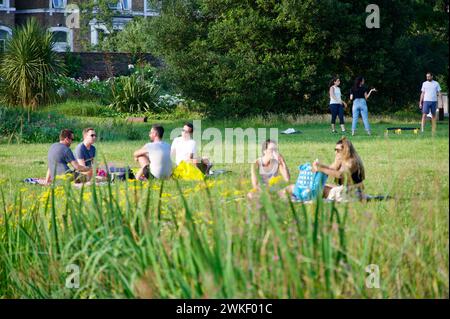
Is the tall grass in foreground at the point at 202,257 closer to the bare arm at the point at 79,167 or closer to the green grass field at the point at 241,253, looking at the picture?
the green grass field at the point at 241,253

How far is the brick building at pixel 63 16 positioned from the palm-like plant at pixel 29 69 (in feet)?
64.8

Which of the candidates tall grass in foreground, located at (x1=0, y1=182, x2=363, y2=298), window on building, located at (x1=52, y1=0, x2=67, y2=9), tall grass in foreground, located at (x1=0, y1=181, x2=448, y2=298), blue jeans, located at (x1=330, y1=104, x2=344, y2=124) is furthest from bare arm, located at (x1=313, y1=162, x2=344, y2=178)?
window on building, located at (x1=52, y1=0, x2=67, y2=9)

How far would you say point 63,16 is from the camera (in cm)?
5709

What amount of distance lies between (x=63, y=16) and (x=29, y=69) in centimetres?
2620

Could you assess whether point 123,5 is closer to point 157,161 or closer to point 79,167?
point 157,161

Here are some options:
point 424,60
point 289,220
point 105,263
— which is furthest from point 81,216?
point 424,60

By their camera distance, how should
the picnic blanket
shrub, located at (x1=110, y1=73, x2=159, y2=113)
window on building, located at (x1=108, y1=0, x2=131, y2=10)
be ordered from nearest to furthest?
the picnic blanket, shrub, located at (x1=110, y1=73, x2=159, y2=113), window on building, located at (x1=108, y1=0, x2=131, y2=10)

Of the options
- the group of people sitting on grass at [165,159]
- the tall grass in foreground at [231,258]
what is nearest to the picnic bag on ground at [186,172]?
the group of people sitting on grass at [165,159]

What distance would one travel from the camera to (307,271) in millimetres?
5578

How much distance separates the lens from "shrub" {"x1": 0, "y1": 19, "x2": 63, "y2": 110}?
31547 mm

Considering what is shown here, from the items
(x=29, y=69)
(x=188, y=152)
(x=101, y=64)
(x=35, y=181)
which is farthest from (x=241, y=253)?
(x=101, y=64)

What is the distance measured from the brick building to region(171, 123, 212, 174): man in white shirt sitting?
1448 inches

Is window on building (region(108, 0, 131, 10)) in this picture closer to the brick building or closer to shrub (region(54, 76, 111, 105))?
the brick building
